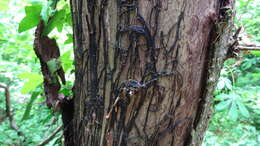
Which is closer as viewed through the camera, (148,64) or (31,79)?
(148,64)

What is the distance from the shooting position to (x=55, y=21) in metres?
0.75

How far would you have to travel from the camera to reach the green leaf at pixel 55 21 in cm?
74

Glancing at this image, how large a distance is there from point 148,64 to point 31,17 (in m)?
0.46

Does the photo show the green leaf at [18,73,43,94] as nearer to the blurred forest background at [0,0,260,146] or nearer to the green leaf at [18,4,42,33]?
the blurred forest background at [0,0,260,146]

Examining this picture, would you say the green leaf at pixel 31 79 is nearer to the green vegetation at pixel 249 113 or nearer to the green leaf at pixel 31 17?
the green leaf at pixel 31 17

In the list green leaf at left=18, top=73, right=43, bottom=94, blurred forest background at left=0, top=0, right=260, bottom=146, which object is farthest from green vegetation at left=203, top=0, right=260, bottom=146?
green leaf at left=18, top=73, right=43, bottom=94

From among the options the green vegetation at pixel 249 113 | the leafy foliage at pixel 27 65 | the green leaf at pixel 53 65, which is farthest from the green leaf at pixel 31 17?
the green vegetation at pixel 249 113

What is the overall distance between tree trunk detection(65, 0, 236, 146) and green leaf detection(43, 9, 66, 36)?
0.17 metres

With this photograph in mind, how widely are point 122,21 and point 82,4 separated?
4.8 inches

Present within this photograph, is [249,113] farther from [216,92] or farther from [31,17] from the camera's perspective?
[31,17]

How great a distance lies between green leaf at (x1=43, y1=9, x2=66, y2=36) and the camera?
2.41ft

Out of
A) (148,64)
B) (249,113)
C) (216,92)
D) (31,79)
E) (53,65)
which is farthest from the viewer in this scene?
(249,113)

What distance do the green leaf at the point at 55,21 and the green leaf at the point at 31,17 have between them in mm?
46

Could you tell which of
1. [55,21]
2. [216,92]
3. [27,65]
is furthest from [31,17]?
[27,65]
